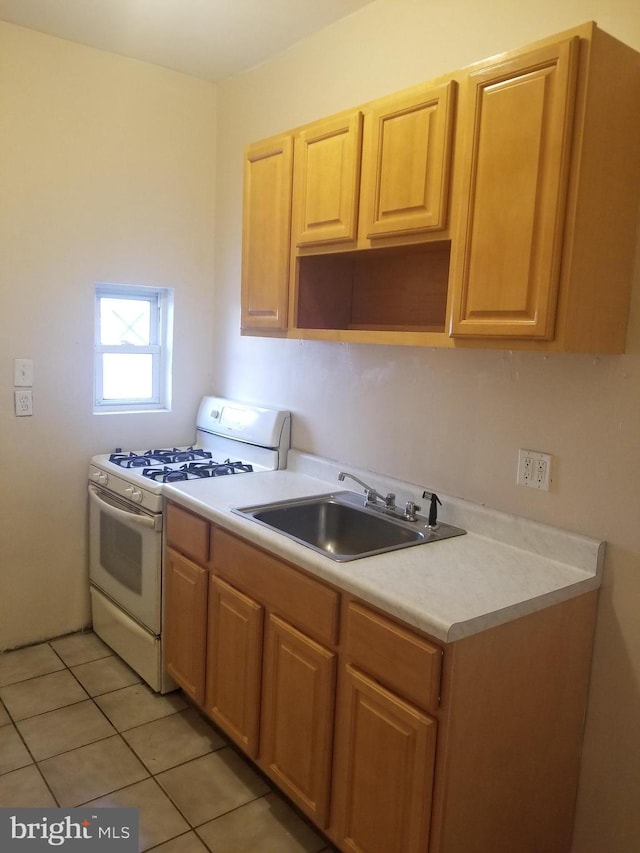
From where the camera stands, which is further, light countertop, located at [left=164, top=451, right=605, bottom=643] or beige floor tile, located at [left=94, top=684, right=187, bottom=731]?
beige floor tile, located at [left=94, top=684, right=187, bottom=731]

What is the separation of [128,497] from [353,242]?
142 centimetres

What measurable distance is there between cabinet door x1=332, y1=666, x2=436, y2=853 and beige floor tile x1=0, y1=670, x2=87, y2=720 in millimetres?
1351

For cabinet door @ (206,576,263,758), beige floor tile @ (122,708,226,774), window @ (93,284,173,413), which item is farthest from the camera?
window @ (93,284,173,413)

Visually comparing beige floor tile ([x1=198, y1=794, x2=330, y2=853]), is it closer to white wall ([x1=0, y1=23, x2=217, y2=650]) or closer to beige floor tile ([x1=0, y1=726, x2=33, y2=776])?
beige floor tile ([x1=0, y1=726, x2=33, y2=776])

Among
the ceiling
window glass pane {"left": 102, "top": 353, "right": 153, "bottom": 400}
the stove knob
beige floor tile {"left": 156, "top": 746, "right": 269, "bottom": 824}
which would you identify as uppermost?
the ceiling

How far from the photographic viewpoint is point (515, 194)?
1614mm

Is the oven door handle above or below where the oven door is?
above

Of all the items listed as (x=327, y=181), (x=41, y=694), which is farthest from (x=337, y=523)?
(x=41, y=694)

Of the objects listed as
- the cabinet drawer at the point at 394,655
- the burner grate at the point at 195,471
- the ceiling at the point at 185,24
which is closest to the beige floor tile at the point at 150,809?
the cabinet drawer at the point at 394,655

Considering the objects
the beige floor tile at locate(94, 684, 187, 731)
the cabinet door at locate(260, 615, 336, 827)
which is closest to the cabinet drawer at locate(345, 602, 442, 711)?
the cabinet door at locate(260, 615, 336, 827)

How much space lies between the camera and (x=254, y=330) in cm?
259

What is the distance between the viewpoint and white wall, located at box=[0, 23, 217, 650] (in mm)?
2779
